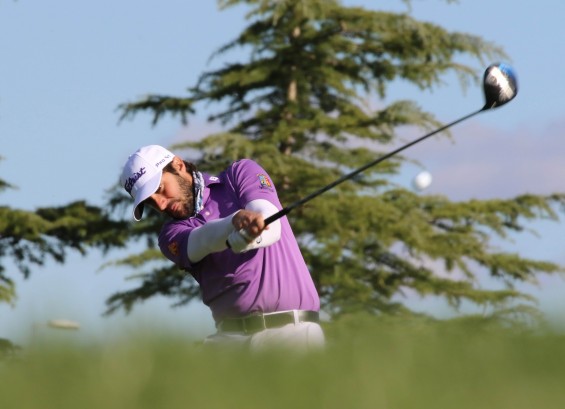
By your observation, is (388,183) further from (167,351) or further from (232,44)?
(167,351)

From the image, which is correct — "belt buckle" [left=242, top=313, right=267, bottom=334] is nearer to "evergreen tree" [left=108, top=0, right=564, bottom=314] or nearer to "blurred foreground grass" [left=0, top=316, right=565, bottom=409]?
"blurred foreground grass" [left=0, top=316, right=565, bottom=409]

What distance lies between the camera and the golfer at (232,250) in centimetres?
630

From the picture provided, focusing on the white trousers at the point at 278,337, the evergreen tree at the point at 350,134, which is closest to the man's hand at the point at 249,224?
the white trousers at the point at 278,337

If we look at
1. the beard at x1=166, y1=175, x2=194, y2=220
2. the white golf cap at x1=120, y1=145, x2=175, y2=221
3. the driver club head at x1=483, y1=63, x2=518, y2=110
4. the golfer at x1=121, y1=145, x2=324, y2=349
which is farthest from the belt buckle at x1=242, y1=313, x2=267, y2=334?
the driver club head at x1=483, y1=63, x2=518, y2=110

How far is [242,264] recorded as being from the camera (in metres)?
6.40

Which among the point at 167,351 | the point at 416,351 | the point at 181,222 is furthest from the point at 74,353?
the point at 181,222

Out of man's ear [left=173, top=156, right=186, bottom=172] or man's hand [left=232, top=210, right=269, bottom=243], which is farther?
man's ear [left=173, top=156, right=186, bottom=172]

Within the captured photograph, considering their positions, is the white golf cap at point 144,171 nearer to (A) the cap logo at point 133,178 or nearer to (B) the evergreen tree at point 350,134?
(A) the cap logo at point 133,178

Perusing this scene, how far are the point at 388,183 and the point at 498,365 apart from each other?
2476 cm

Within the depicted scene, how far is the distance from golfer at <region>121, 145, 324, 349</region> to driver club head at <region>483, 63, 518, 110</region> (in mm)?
1569

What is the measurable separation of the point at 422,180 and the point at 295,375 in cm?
2481

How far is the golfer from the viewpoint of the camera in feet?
20.7

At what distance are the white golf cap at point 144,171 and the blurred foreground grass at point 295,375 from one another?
2.56m

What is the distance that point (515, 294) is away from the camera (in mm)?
26594
